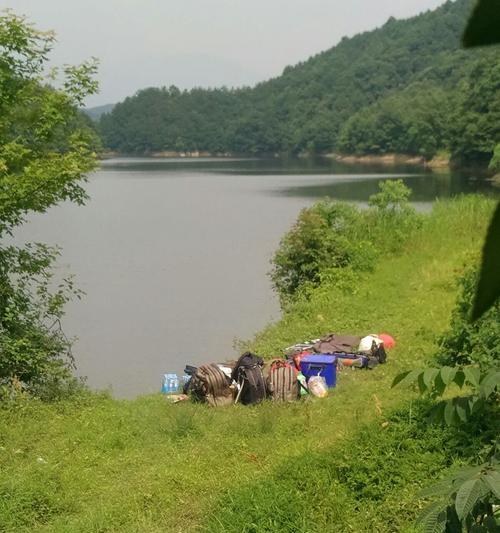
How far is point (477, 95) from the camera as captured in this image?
105ft

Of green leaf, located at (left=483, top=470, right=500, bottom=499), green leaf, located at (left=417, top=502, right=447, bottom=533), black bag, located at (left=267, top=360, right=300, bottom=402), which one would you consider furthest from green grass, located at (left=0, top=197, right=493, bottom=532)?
green leaf, located at (left=483, top=470, right=500, bottom=499)

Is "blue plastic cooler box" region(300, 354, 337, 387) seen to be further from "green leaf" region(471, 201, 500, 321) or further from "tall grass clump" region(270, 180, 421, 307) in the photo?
"green leaf" region(471, 201, 500, 321)

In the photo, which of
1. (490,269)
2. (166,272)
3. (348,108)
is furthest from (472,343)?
(348,108)

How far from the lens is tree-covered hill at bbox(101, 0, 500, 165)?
144 feet

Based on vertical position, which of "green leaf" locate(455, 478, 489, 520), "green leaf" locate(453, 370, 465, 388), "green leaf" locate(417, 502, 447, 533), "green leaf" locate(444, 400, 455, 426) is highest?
"green leaf" locate(453, 370, 465, 388)

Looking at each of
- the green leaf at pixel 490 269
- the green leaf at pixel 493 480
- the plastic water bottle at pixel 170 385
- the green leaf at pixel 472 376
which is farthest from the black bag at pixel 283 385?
the green leaf at pixel 490 269

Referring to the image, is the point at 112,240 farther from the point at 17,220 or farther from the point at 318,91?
the point at 318,91

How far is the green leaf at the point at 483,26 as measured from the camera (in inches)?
8.1

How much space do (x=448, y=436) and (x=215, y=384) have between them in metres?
2.92

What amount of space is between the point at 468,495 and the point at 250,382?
16.4 ft

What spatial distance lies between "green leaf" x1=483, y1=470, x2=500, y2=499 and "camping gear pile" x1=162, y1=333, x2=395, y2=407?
15.8ft

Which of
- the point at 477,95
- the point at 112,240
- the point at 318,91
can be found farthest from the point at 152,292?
the point at 318,91

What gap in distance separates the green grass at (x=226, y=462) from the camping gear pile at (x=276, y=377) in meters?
0.17

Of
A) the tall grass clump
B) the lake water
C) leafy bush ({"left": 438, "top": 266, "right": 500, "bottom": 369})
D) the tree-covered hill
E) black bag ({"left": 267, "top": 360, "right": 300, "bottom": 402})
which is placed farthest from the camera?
the tree-covered hill
